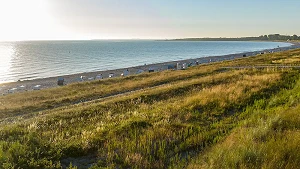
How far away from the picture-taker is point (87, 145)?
7.22 meters

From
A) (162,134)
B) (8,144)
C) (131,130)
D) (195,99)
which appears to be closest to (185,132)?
(162,134)

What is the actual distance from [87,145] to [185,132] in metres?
3.03

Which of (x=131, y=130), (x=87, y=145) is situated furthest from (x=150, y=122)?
(x=87, y=145)

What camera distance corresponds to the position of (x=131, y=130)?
8688 millimetres

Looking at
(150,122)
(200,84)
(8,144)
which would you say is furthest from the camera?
(200,84)

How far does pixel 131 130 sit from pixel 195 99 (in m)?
6.62

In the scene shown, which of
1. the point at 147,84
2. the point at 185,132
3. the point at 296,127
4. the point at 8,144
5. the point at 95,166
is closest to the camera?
the point at 95,166

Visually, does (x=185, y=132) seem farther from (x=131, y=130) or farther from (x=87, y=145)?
(x=87, y=145)

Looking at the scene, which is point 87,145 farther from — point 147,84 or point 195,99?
point 147,84

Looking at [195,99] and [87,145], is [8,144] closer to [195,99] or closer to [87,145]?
[87,145]

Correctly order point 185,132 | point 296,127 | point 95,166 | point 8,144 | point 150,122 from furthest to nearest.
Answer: point 150,122, point 185,132, point 296,127, point 8,144, point 95,166

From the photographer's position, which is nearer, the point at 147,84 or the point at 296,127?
the point at 296,127

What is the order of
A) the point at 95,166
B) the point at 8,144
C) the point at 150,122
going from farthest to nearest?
the point at 150,122 → the point at 8,144 → the point at 95,166

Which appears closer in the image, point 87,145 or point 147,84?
point 87,145
